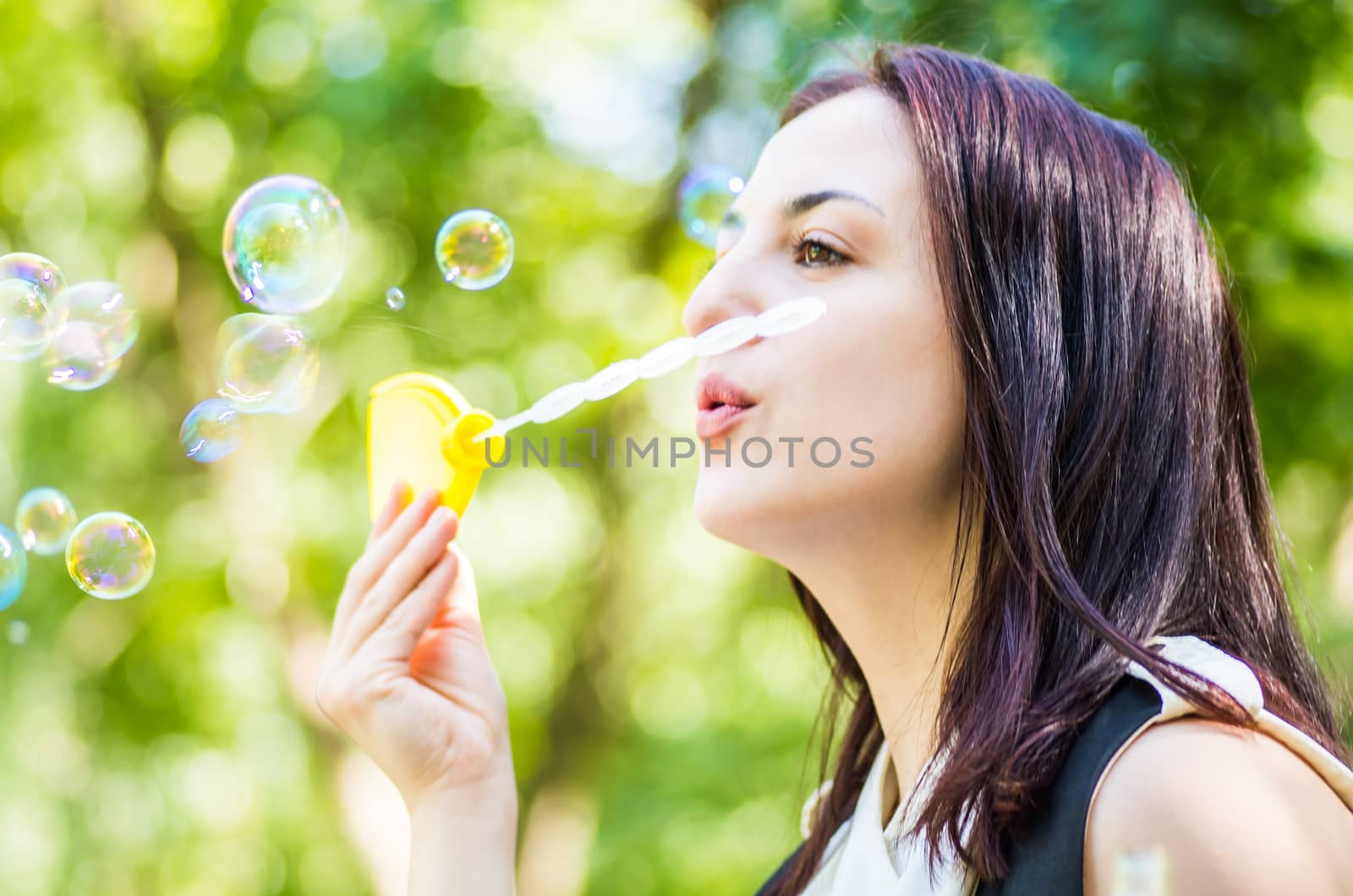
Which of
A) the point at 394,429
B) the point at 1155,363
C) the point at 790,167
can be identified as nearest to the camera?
the point at 1155,363

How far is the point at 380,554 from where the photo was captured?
1870 mm

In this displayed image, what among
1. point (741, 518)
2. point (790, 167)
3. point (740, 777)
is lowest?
point (740, 777)

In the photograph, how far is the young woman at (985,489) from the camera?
1.29 m

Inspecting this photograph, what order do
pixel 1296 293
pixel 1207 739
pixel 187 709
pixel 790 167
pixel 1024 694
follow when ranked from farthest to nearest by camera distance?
pixel 187 709, pixel 1296 293, pixel 790 167, pixel 1024 694, pixel 1207 739

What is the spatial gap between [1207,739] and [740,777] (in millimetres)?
6225

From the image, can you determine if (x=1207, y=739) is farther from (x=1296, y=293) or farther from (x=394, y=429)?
(x=1296, y=293)

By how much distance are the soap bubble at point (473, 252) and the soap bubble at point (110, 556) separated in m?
0.79

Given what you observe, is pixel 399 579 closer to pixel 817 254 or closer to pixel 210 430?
pixel 210 430

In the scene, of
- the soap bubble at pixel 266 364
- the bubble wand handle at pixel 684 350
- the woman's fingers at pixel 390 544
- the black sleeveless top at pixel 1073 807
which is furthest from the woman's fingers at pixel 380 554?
the black sleeveless top at pixel 1073 807

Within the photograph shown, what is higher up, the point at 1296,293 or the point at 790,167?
the point at 790,167

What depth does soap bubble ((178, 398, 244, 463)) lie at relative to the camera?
2.17 metres

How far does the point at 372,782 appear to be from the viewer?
18.4 ft

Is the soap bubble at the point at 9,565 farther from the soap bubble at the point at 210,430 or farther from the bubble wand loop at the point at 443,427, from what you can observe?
the bubble wand loop at the point at 443,427

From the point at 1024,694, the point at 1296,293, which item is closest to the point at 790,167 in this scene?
the point at 1024,694
